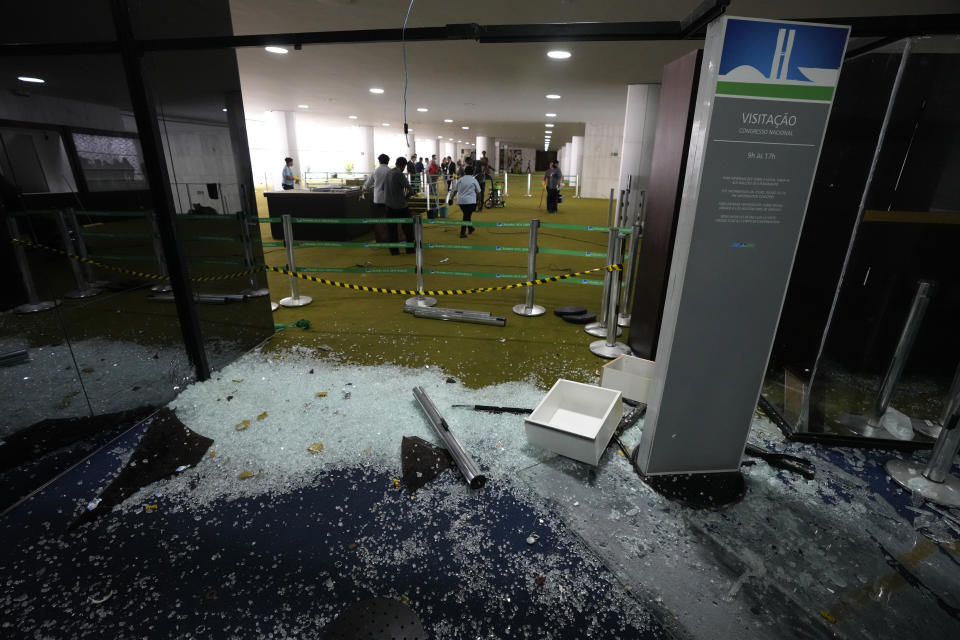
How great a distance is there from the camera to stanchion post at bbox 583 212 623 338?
496cm

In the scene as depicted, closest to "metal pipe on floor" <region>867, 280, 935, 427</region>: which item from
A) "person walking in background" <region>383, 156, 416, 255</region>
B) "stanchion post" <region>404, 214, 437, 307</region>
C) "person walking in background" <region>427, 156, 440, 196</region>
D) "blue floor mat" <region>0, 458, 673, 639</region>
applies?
"blue floor mat" <region>0, 458, 673, 639</region>

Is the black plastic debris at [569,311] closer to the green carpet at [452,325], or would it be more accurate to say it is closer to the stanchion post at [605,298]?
the green carpet at [452,325]

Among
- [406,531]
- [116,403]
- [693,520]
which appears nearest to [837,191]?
[693,520]

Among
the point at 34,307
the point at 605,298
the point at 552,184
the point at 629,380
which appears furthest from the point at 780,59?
the point at 552,184

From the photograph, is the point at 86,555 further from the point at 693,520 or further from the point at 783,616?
the point at 783,616

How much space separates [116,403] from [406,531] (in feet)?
8.82

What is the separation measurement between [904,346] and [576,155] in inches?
1184

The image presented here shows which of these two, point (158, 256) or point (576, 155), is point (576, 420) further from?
point (576, 155)

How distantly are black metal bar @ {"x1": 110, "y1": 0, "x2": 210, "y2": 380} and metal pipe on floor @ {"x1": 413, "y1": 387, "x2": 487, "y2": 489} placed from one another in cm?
213

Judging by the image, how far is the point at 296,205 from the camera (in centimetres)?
1006

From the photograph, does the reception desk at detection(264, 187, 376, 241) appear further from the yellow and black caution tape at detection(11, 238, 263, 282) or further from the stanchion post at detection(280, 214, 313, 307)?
the yellow and black caution tape at detection(11, 238, 263, 282)

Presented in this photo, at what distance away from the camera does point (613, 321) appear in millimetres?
4945

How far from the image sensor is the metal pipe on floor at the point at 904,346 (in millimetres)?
3006

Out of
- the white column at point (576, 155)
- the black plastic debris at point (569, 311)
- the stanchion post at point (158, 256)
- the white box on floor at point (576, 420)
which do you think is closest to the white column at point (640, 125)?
the black plastic debris at point (569, 311)
